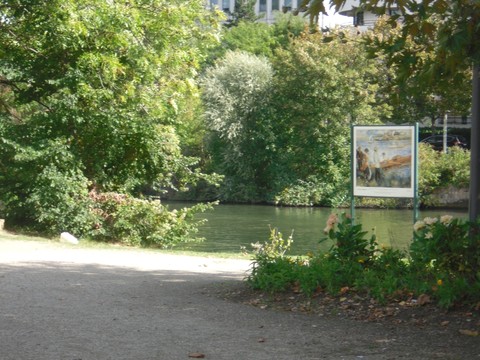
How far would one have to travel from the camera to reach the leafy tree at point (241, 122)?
197ft

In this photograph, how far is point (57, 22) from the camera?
2159 cm

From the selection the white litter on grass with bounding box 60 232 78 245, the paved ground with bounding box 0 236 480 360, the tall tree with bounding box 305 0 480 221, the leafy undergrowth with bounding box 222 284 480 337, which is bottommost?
the paved ground with bounding box 0 236 480 360

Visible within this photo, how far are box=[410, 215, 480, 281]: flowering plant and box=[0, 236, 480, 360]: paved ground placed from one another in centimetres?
126

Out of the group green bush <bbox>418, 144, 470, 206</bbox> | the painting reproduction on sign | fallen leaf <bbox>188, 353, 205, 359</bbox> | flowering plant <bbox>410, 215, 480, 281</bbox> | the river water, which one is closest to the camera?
fallen leaf <bbox>188, 353, 205, 359</bbox>

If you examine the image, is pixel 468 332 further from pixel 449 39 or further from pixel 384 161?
pixel 384 161

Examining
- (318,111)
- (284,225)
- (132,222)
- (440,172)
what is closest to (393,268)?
(132,222)

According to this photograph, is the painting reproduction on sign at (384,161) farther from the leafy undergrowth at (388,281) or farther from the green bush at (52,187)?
the green bush at (52,187)

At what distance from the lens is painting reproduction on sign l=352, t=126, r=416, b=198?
47.0 feet

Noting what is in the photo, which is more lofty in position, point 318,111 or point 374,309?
point 318,111

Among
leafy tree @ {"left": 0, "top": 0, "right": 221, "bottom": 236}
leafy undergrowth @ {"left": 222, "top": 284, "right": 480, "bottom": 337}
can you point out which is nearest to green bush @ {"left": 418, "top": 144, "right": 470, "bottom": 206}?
leafy tree @ {"left": 0, "top": 0, "right": 221, "bottom": 236}

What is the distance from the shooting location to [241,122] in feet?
199

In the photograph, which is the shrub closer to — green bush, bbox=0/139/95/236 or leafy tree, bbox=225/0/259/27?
green bush, bbox=0/139/95/236

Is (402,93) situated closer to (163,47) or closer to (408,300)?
(408,300)

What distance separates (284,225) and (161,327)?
101ft
